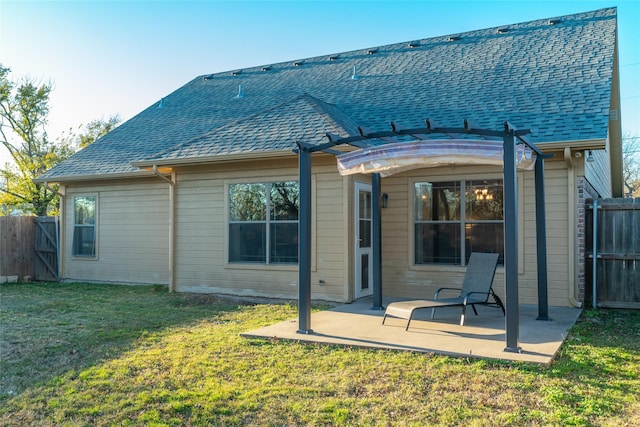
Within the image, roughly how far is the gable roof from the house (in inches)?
1.8

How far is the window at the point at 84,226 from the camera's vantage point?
12.4 meters

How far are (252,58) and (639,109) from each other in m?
26.2

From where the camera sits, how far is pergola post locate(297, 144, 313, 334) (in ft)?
19.9

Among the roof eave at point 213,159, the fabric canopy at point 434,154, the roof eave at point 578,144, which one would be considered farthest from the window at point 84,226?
the roof eave at point 578,144

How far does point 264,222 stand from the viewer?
9.27 meters

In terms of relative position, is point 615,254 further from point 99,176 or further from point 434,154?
point 99,176

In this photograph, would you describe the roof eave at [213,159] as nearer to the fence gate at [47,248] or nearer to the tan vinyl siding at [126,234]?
the tan vinyl siding at [126,234]

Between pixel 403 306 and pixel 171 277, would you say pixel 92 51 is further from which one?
pixel 403 306

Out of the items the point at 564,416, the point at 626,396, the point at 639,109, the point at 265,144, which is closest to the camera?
the point at 564,416

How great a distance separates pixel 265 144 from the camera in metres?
8.92

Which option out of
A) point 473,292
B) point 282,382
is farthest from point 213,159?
point 282,382

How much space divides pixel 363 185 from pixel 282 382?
16.9ft

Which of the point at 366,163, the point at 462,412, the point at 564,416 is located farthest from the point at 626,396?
the point at 366,163

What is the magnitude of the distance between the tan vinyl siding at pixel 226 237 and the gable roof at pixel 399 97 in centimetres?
52
